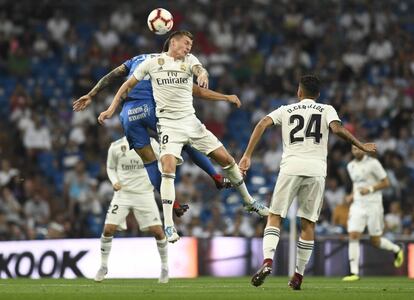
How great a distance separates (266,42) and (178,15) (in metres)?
2.44

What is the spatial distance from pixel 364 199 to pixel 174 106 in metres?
6.60

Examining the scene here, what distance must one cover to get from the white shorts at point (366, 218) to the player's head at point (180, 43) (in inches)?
260

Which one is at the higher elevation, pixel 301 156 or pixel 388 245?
pixel 301 156

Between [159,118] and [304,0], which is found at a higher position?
[304,0]


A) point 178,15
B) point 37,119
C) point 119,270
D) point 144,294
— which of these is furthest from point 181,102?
point 178,15

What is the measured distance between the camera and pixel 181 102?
1603 cm

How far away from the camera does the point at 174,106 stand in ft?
52.4

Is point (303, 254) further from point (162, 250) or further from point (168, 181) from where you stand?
point (162, 250)

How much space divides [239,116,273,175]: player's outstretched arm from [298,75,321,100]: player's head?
58cm

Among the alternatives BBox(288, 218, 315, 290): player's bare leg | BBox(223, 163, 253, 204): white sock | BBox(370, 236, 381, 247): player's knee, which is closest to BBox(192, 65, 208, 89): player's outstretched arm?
BBox(223, 163, 253, 204): white sock

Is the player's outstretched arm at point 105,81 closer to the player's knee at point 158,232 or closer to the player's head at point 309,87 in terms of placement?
the player's head at point 309,87

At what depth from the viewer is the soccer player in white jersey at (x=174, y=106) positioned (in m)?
15.8

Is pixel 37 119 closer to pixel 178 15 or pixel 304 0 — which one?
pixel 178 15

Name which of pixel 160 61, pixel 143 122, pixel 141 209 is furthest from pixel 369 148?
pixel 141 209
